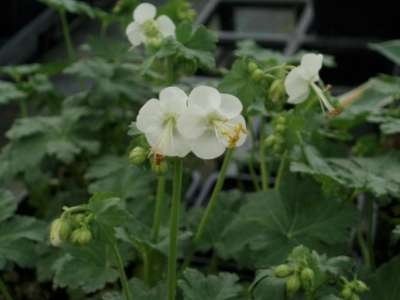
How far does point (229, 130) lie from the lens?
28.2 inches

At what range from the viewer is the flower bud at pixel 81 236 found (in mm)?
771

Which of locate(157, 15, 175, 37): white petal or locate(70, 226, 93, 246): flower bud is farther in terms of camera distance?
locate(157, 15, 175, 37): white petal

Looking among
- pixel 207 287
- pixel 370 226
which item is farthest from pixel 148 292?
pixel 370 226

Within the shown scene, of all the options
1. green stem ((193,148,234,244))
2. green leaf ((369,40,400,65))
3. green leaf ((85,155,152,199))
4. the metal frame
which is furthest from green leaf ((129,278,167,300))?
the metal frame

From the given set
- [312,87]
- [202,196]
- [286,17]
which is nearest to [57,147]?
[202,196]

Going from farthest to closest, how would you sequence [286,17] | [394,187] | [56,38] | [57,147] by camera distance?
[286,17]
[56,38]
[57,147]
[394,187]

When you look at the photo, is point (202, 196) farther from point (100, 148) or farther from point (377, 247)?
point (377, 247)

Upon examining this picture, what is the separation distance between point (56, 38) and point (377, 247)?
50.5 inches

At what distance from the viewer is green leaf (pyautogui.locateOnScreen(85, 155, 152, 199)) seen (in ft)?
3.80

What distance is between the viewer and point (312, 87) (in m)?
0.87

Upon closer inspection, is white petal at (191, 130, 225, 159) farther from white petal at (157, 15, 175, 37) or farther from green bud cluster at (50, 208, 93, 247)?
white petal at (157, 15, 175, 37)

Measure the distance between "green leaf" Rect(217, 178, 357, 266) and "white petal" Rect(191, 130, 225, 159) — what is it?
34 cm

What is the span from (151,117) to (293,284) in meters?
0.22

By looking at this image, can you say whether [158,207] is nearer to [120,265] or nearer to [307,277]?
[120,265]
